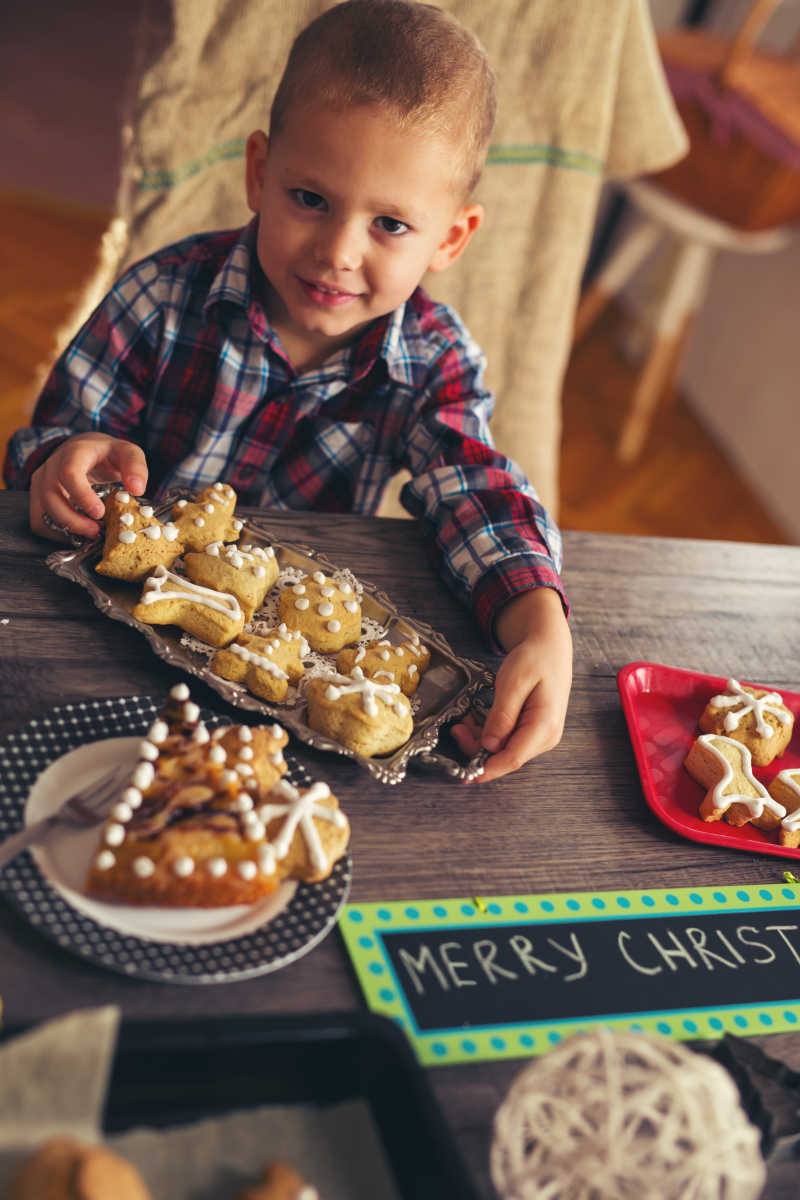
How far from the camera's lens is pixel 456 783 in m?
0.77

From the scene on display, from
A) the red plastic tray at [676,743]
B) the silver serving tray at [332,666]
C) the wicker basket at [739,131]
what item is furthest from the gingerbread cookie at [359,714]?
the wicker basket at [739,131]

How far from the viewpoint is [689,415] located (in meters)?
3.42

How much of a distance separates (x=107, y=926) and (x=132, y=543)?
0.35 m

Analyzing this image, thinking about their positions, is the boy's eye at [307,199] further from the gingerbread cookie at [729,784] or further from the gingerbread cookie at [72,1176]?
the gingerbread cookie at [72,1176]

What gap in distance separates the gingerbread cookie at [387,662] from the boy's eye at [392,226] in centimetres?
43

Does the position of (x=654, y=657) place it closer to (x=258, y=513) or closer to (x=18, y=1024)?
(x=258, y=513)

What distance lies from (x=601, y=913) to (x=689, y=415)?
2.96 metres

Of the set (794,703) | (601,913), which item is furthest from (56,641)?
(794,703)

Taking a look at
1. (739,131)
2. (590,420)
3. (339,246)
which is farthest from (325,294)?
(590,420)

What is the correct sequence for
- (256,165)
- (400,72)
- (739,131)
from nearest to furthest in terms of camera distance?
(400,72), (256,165), (739,131)

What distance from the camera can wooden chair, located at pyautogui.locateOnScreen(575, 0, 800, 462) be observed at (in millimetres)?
2457

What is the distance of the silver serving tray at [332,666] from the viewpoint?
0.75m

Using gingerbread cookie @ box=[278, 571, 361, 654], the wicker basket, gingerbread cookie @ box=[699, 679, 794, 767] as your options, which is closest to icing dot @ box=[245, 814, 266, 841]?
gingerbread cookie @ box=[278, 571, 361, 654]

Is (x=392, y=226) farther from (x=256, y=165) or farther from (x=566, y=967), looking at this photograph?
(x=566, y=967)
